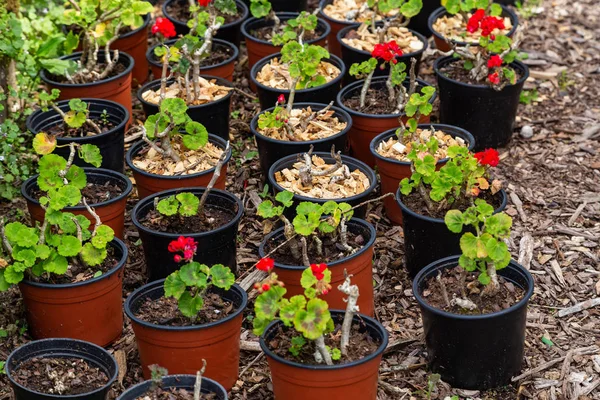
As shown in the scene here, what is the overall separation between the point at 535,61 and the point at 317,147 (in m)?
2.45

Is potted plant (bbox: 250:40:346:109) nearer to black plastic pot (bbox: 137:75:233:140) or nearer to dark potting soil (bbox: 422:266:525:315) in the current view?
black plastic pot (bbox: 137:75:233:140)

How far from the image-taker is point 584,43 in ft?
24.3

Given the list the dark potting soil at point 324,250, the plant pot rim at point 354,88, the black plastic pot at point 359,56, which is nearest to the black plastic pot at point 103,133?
the plant pot rim at point 354,88

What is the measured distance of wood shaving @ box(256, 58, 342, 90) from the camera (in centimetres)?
618

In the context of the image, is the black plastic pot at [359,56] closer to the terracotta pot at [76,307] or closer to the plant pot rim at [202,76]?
the plant pot rim at [202,76]

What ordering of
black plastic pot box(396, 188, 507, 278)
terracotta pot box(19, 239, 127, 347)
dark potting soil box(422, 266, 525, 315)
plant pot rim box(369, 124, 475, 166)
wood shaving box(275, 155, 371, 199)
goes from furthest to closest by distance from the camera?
plant pot rim box(369, 124, 475, 166) → wood shaving box(275, 155, 371, 199) → black plastic pot box(396, 188, 507, 278) → terracotta pot box(19, 239, 127, 347) → dark potting soil box(422, 266, 525, 315)

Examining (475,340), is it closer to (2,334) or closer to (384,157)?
(384,157)

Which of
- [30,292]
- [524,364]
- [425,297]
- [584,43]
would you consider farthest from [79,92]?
[584,43]

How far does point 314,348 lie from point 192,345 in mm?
540

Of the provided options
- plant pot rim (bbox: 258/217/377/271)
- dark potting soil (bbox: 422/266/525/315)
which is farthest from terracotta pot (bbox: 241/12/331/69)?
dark potting soil (bbox: 422/266/525/315)

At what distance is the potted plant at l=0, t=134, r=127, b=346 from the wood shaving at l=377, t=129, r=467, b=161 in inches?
66.5

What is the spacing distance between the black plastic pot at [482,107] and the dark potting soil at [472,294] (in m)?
1.81

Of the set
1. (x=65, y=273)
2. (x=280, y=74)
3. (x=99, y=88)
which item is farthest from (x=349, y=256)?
(x=99, y=88)

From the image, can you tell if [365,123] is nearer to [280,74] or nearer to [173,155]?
[280,74]
